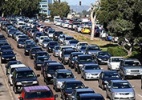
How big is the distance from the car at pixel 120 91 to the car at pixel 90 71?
30.3 feet

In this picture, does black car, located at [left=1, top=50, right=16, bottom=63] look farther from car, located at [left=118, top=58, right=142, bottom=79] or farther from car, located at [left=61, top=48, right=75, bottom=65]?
car, located at [left=118, top=58, right=142, bottom=79]

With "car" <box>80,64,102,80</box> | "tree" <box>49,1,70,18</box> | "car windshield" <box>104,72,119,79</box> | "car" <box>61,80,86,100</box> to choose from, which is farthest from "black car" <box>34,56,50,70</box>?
"tree" <box>49,1,70,18</box>

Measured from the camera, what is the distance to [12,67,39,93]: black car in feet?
119

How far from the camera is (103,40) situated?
84125 millimetres

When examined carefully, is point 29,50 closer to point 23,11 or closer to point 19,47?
point 19,47

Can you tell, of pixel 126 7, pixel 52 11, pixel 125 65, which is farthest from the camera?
pixel 52 11

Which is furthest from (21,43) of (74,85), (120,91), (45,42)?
(120,91)

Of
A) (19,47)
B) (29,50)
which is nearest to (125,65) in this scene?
(29,50)

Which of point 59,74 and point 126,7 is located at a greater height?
point 126,7

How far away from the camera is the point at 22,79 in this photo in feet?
120

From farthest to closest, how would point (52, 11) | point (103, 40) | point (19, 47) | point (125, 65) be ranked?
point (52, 11)
point (103, 40)
point (19, 47)
point (125, 65)

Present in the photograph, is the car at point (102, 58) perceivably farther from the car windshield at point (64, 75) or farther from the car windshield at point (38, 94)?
the car windshield at point (38, 94)

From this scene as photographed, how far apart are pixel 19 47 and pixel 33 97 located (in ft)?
148

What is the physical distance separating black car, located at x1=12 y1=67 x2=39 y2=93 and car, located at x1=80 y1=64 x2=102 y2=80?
23.2ft
